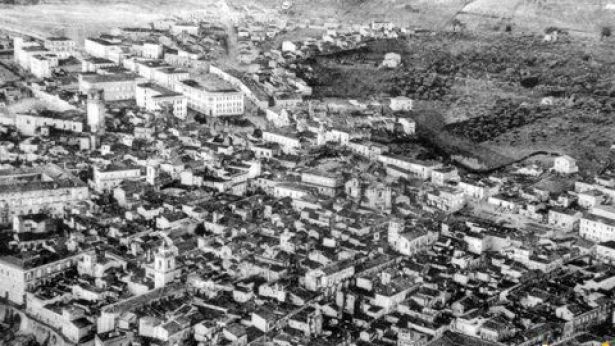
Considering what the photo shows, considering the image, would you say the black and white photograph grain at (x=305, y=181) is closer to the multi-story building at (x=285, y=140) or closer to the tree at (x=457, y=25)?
the multi-story building at (x=285, y=140)

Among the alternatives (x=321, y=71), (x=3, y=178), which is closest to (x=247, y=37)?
(x=321, y=71)

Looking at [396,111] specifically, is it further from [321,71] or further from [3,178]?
[3,178]

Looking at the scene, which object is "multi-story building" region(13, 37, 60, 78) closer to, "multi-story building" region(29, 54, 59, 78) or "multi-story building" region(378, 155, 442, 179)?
"multi-story building" region(29, 54, 59, 78)

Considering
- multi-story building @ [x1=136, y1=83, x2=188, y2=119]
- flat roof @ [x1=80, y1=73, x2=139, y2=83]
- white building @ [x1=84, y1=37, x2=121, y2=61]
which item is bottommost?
multi-story building @ [x1=136, y1=83, x2=188, y2=119]

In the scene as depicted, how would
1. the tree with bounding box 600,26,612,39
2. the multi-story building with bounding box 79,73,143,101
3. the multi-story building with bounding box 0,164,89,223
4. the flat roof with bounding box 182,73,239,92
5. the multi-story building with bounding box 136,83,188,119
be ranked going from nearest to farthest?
the multi-story building with bounding box 0,164,89,223 → the multi-story building with bounding box 136,83,188,119 → the multi-story building with bounding box 79,73,143,101 → the flat roof with bounding box 182,73,239,92 → the tree with bounding box 600,26,612,39

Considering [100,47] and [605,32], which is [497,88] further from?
[100,47]

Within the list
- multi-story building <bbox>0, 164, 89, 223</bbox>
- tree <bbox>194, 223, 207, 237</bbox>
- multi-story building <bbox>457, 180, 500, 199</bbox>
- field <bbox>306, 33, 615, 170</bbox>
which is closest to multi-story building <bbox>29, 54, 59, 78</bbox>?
field <bbox>306, 33, 615, 170</bbox>
